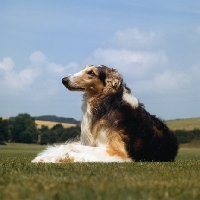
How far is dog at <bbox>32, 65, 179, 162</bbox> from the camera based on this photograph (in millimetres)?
10805

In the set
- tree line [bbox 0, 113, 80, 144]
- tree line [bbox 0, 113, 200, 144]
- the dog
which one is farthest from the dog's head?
tree line [bbox 0, 113, 80, 144]

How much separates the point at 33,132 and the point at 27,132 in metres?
1.87

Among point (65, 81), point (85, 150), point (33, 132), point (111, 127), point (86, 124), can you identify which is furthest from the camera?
point (33, 132)

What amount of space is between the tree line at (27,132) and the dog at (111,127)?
62127 millimetres

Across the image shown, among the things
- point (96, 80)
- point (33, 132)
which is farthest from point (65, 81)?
point (33, 132)

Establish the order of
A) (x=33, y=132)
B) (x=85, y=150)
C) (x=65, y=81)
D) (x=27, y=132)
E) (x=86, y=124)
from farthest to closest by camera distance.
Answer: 1. (x=27, y=132)
2. (x=33, y=132)
3. (x=86, y=124)
4. (x=65, y=81)
5. (x=85, y=150)

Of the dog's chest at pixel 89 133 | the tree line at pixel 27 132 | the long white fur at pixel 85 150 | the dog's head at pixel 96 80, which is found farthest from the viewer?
the tree line at pixel 27 132

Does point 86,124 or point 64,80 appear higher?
point 64,80

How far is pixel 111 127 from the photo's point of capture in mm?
11062

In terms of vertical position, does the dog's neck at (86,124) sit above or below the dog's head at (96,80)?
below

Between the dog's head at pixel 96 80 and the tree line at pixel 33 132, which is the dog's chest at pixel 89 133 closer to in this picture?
the dog's head at pixel 96 80

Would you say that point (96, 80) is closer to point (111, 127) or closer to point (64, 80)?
point (64, 80)

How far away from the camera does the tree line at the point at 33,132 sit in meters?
71.4

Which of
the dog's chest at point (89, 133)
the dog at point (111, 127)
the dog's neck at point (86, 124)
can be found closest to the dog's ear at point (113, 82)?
the dog at point (111, 127)
